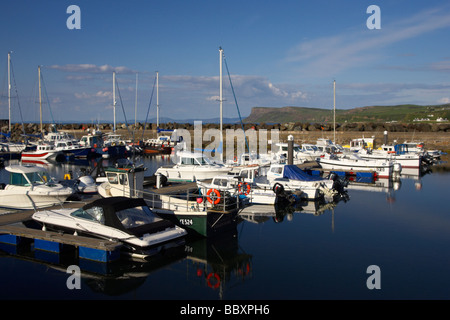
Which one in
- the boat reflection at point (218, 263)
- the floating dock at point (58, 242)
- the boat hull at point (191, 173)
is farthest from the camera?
the boat hull at point (191, 173)

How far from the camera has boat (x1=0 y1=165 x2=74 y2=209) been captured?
20.0m

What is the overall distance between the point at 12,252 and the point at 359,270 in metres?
12.9

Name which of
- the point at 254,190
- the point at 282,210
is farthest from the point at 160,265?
the point at 282,210

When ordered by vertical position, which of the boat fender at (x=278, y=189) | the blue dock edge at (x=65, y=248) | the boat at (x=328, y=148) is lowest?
the blue dock edge at (x=65, y=248)

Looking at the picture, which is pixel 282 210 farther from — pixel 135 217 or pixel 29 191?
pixel 29 191

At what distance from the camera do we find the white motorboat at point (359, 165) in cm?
3684

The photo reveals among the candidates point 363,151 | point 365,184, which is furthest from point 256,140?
point 365,184

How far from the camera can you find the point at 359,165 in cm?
3853

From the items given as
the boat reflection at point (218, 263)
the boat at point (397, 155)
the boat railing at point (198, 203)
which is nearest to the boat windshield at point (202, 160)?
the boat railing at point (198, 203)

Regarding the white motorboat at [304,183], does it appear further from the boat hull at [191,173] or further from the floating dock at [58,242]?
the floating dock at [58,242]

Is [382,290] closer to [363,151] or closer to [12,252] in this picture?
[12,252]

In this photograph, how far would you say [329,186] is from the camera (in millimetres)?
27250

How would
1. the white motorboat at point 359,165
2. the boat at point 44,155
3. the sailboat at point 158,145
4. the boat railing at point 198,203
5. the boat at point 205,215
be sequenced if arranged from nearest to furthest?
the boat at point 205,215
the boat railing at point 198,203
the white motorboat at point 359,165
the boat at point 44,155
the sailboat at point 158,145

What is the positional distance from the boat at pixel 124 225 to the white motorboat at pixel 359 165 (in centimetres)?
2611
